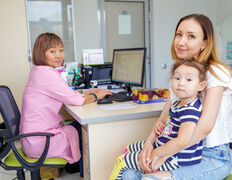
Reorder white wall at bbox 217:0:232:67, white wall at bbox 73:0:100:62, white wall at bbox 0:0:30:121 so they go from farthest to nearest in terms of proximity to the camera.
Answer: white wall at bbox 217:0:232:67 < white wall at bbox 73:0:100:62 < white wall at bbox 0:0:30:121

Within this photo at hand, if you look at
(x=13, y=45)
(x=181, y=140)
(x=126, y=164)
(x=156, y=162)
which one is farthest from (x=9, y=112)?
(x=13, y=45)

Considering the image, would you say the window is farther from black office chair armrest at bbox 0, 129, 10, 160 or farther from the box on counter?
the box on counter

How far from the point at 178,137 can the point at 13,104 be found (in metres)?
1.23

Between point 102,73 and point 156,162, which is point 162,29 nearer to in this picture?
point 102,73

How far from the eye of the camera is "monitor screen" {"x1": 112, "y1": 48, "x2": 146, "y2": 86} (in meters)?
2.10

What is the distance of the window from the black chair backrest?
197 centimetres

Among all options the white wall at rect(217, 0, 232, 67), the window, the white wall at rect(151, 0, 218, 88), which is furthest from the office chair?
the white wall at rect(217, 0, 232, 67)

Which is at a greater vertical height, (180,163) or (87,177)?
(180,163)

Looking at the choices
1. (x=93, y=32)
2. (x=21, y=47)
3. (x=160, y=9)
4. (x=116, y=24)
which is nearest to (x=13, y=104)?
(x=21, y=47)

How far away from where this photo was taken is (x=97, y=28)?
172 inches

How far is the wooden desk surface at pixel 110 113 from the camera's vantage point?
1.45m

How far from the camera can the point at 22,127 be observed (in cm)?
169

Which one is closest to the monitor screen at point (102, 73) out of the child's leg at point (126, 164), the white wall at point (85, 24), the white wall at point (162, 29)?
the white wall at point (85, 24)

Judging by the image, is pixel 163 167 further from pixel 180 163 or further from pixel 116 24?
pixel 116 24
